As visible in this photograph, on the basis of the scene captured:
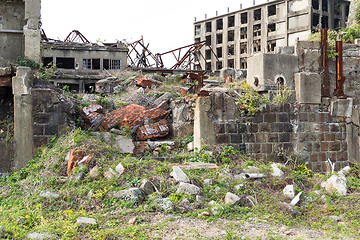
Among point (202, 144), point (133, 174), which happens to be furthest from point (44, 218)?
point (202, 144)

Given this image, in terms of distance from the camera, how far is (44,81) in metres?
7.99

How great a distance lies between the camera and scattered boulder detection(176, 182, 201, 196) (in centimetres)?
548

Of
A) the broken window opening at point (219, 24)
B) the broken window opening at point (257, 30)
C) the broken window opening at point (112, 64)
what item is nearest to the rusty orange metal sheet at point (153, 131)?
the broken window opening at point (112, 64)

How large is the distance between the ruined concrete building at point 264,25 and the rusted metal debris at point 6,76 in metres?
29.4

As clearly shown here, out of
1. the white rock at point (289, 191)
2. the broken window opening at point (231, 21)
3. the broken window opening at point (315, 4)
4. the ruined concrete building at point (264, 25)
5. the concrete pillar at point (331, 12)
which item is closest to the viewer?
the white rock at point (289, 191)

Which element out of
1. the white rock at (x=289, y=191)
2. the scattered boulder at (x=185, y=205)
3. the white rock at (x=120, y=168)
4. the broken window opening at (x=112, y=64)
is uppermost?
the broken window opening at (x=112, y=64)

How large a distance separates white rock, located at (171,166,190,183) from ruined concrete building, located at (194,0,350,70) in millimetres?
29606

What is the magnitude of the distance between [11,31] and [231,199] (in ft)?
25.0

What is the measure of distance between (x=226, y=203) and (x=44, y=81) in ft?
18.8

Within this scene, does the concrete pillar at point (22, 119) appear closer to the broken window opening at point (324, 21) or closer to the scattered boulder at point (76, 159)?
the scattered boulder at point (76, 159)

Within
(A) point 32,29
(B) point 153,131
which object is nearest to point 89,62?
(A) point 32,29

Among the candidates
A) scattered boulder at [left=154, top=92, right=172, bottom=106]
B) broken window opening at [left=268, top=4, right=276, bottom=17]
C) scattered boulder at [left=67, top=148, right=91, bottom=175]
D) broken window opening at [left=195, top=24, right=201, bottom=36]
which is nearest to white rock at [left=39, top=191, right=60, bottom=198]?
scattered boulder at [left=67, top=148, right=91, bottom=175]

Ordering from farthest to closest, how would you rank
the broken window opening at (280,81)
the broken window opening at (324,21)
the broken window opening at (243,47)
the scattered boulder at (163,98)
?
the broken window opening at (243,47) → the broken window opening at (324,21) → the scattered boulder at (163,98) → the broken window opening at (280,81)

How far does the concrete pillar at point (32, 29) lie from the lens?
844 cm
